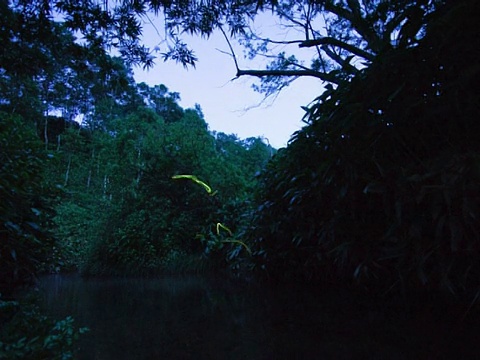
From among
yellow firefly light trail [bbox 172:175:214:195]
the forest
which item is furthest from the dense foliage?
yellow firefly light trail [bbox 172:175:214:195]

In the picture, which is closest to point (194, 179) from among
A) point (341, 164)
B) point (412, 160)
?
point (341, 164)

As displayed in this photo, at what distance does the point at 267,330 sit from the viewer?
70.2 inches

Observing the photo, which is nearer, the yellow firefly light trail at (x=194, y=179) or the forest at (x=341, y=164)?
the forest at (x=341, y=164)

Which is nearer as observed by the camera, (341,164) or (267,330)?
(267,330)

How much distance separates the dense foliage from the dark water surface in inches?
10.4

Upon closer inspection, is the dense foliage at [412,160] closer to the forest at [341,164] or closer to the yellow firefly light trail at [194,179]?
the forest at [341,164]

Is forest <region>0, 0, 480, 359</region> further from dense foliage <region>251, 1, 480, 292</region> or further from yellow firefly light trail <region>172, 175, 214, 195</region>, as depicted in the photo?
yellow firefly light trail <region>172, 175, 214, 195</region>

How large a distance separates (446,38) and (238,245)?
4.35 metres

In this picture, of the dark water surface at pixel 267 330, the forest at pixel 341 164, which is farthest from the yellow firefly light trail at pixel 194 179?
the dark water surface at pixel 267 330

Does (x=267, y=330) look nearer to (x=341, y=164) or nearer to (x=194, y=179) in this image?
(x=341, y=164)

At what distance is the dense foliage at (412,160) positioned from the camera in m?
1.64

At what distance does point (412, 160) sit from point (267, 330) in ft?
4.35

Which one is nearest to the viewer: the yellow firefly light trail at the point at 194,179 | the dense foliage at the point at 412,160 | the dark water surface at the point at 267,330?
the dark water surface at the point at 267,330

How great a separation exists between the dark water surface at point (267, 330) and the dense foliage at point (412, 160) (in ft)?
0.87
